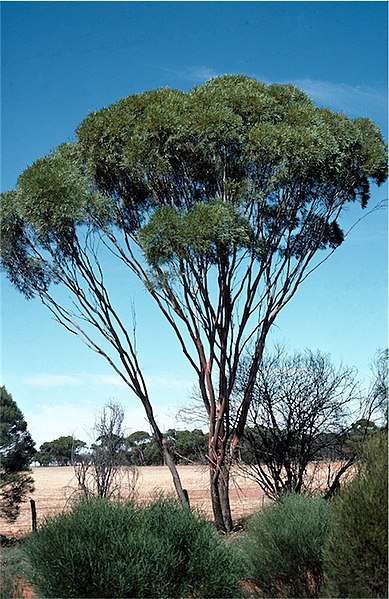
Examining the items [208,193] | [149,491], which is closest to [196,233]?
[208,193]

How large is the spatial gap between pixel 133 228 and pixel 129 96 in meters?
2.78

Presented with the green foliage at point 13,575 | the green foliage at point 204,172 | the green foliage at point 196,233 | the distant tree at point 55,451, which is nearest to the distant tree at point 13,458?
the green foliage at point 204,172

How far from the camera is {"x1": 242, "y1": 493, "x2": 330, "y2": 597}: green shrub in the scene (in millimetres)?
9195

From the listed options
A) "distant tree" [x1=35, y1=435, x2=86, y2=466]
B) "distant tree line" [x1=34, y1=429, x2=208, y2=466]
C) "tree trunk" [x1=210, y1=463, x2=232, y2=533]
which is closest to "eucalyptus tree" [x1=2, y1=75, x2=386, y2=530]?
"tree trunk" [x1=210, y1=463, x2=232, y2=533]

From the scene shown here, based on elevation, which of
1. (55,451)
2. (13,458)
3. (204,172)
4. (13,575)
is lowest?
(13,575)

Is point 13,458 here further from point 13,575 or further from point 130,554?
point 130,554

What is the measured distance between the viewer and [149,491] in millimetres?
22578

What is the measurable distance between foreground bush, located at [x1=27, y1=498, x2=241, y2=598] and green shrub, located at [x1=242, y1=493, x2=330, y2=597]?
0.50 m

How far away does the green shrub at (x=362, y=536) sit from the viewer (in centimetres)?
707

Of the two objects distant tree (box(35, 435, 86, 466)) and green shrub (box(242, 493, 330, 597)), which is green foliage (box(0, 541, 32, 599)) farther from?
distant tree (box(35, 435, 86, 466))

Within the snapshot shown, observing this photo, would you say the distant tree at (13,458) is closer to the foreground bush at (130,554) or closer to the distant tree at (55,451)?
the foreground bush at (130,554)

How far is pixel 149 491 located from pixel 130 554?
14.9 meters

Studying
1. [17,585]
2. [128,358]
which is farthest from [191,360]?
[17,585]

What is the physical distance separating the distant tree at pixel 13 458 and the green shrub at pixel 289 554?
381 inches
